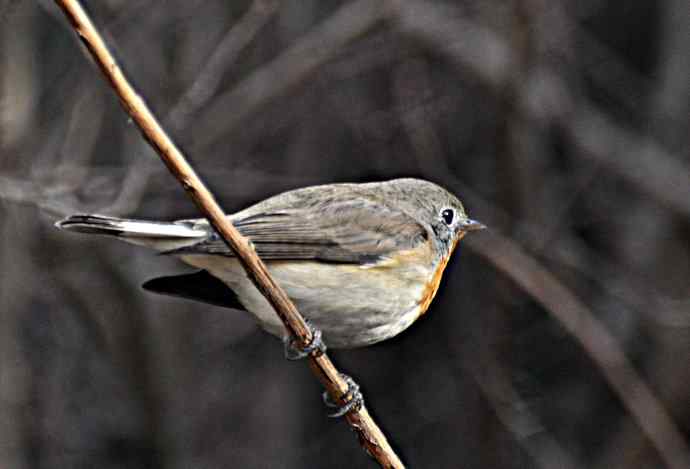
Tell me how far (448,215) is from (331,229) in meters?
0.66

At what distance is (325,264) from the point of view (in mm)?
4094

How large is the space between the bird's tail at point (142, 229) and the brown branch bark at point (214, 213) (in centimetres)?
46

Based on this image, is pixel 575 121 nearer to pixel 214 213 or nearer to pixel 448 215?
pixel 448 215

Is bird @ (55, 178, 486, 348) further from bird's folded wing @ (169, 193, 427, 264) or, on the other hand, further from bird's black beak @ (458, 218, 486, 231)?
bird's black beak @ (458, 218, 486, 231)

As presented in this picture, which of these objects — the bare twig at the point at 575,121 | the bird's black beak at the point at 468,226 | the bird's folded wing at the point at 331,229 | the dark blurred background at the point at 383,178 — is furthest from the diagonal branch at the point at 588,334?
the bird's folded wing at the point at 331,229

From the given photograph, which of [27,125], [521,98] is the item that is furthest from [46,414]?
[521,98]

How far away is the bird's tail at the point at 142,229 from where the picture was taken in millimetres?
3293

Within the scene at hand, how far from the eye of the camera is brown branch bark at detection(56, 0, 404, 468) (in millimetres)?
2314

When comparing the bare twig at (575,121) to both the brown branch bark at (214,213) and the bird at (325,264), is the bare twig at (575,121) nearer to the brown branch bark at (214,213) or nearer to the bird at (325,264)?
the bird at (325,264)

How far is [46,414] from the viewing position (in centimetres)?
768

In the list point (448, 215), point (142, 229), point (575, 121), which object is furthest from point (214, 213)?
point (575, 121)

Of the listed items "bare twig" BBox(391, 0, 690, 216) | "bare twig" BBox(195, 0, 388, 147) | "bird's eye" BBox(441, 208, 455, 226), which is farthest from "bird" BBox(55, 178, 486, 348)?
"bare twig" BBox(391, 0, 690, 216)

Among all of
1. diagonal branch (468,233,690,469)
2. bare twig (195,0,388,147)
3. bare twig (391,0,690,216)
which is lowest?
diagonal branch (468,233,690,469)

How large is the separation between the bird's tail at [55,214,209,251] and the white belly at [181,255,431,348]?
0.14m
